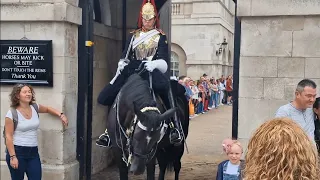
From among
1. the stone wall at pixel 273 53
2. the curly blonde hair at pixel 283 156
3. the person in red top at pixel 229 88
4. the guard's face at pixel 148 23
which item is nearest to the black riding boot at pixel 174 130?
the stone wall at pixel 273 53

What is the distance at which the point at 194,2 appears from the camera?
1037 inches

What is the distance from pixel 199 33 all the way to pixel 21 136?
2162cm

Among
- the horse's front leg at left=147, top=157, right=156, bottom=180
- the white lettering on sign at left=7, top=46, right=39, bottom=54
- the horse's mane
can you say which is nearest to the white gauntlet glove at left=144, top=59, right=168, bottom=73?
the horse's mane

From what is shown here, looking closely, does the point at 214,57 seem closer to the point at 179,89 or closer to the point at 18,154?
the point at 179,89

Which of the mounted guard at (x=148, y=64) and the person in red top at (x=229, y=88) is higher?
the mounted guard at (x=148, y=64)

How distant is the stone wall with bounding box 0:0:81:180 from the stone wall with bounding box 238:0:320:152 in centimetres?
237

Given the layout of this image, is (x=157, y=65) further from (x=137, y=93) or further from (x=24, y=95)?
(x=24, y=95)

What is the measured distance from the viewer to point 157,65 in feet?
19.2

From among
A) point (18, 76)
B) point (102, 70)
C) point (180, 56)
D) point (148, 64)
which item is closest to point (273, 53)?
point (148, 64)

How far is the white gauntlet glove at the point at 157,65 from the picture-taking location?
5770 millimetres

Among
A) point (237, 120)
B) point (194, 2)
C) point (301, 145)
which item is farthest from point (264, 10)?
point (194, 2)

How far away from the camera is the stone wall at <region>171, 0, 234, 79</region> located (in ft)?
85.9

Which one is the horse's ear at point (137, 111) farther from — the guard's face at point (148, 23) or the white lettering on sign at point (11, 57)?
the white lettering on sign at point (11, 57)

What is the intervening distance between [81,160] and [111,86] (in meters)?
1.43
